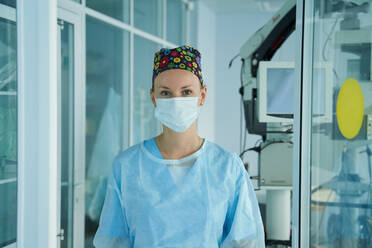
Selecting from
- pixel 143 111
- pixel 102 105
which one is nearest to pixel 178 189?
pixel 102 105

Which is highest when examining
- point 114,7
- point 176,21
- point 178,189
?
point 176,21

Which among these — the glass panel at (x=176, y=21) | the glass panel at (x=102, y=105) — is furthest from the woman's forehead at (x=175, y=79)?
the glass panel at (x=176, y=21)

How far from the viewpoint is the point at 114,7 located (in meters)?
2.77

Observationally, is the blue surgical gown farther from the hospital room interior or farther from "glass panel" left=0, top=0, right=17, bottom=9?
"glass panel" left=0, top=0, right=17, bottom=9

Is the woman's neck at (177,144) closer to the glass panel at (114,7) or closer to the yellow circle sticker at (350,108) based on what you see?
the yellow circle sticker at (350,108)

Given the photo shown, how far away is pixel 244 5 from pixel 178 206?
431 cm

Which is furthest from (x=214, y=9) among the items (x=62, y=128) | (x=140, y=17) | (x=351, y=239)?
(x=351, y=239)

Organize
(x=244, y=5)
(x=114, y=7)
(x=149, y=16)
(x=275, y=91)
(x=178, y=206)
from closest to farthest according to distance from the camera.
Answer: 1. (x=178, y=206)
2. (x=275, y=91)
3. (x=114, y=7)
4. (x=149, y=16)
5. (x=244, y=5)

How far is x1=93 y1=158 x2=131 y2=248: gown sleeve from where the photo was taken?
3.72 feet

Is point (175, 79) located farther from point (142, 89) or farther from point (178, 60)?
point (142, 89)

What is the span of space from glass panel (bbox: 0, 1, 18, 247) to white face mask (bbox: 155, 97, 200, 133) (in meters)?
0.45

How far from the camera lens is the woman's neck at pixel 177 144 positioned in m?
1.18

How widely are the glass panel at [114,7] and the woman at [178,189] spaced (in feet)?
4.85

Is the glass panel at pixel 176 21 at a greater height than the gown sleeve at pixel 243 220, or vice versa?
the glass panel at pixel 176 21
